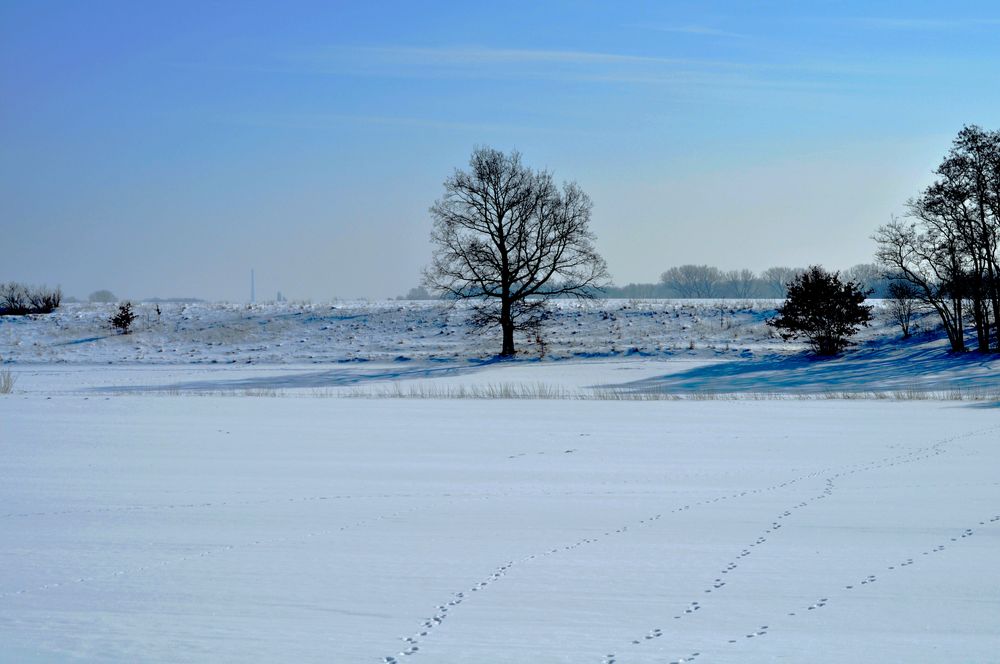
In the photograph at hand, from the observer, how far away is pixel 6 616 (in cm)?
557

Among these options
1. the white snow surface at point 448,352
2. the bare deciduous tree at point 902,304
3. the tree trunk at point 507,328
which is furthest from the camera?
the tree trunk at point 507,328

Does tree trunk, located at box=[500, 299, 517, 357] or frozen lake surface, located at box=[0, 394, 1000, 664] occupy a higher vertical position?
tree trunk, located at box=[500, 299, 517, 357]

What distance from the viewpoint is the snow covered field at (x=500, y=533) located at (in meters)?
5.23

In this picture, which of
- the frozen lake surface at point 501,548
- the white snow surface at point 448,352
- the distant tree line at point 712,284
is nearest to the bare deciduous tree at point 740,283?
the distant tree line at point 712,284

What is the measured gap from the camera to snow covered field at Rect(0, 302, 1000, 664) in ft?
17.1

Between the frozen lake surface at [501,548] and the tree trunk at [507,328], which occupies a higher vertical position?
the tree trunk at [507,328]

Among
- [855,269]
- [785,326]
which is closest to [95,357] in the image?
[785,326]

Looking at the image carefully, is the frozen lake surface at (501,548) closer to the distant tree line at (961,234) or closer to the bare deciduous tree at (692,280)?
the distant tree line at (961,234)

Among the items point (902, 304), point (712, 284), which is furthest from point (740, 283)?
point (902, 304)

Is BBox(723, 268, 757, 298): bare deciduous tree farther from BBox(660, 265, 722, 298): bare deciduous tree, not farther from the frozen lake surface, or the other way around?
the frozen lake surface

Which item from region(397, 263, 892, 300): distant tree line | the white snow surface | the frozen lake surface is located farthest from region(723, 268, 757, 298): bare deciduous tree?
the frozen lake surface

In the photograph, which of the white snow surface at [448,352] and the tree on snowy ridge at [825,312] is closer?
the white snow surface at [448,352]

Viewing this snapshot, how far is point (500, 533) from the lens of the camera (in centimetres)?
765

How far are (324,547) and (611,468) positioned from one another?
15.2 feet
